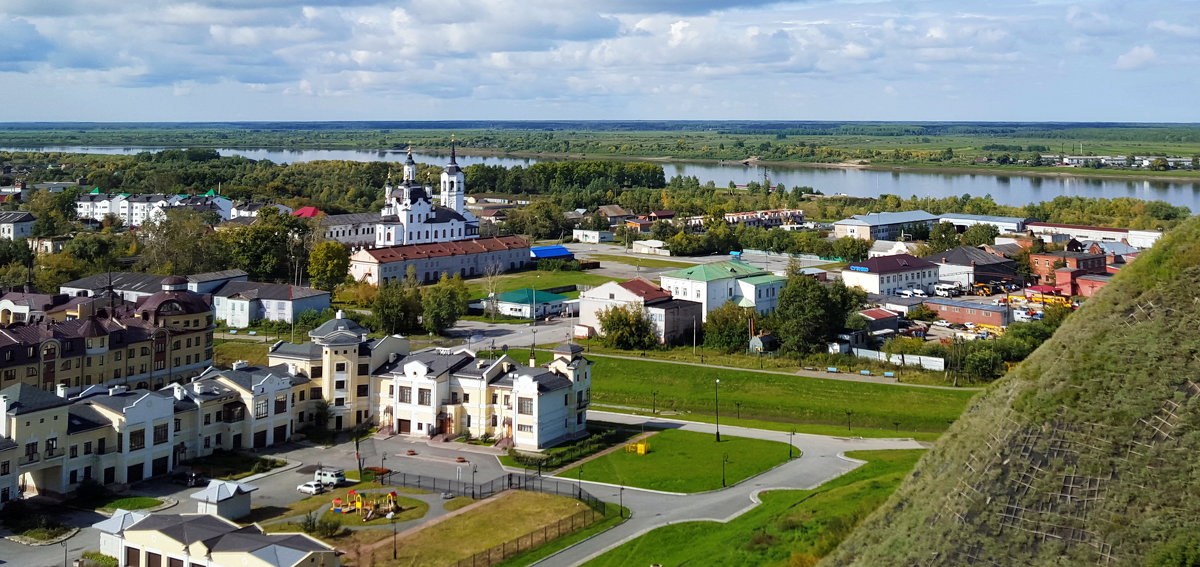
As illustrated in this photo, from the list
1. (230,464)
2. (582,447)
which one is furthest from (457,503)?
(230,464)

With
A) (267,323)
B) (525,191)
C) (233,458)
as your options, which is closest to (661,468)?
(233,458)

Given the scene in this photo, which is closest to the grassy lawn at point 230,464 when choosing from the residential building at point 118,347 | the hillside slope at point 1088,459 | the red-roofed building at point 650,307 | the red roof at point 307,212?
the residential building at point 118,347

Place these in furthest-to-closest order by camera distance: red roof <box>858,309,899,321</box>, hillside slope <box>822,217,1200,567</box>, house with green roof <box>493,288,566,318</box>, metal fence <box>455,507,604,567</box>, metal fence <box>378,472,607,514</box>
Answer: house with green roof <box>493,288,566,318</box> < red roof <box>858,309,899,321</box> < metal fence <box>378,472,607,514</box> < metal fence <box>455,507,604,567</box> < hillside slope <box>822,217,1200,567</box>

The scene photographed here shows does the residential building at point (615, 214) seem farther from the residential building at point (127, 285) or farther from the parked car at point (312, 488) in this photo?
the parked car at point (312, 488)

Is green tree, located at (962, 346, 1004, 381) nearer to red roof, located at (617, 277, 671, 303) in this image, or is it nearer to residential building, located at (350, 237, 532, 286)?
red roof, located at (617, 277, 671, 303)

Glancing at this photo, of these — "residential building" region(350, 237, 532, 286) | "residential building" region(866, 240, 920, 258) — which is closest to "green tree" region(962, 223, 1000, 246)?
"residential building" region(866, 240, 920, 258)

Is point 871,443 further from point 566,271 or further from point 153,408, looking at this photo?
point 566,271
